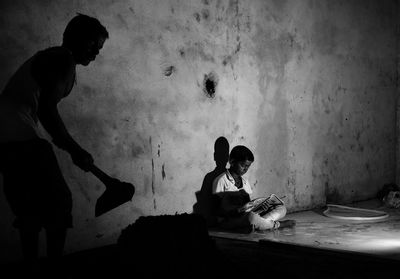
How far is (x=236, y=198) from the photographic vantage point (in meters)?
4.44

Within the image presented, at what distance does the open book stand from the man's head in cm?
225

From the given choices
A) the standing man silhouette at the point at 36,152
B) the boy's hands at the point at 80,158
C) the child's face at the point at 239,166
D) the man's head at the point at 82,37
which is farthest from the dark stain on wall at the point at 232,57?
the boy's hands at the point at 80,158

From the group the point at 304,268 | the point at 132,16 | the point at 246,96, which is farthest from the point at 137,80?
the point at 304,268

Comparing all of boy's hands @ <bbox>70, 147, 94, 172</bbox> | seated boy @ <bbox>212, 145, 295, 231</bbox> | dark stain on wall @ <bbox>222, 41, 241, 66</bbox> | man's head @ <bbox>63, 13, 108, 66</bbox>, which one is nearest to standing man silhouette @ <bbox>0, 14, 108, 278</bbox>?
boy's hands @ <bbox>70, 147, 94, 172</bbox>

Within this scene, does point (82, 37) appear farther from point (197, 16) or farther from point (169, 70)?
point (197, 16)

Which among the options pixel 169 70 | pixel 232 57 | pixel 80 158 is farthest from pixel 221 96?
pixel 80 158

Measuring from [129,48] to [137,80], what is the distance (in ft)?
0.95

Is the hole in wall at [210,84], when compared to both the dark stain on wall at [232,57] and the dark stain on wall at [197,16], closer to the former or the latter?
the dark stain on wall at [232,57]

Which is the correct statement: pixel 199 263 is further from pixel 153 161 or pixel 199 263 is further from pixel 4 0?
pixel 4 0

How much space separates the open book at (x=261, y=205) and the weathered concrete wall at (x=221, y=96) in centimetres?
53

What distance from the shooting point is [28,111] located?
2.43 meters

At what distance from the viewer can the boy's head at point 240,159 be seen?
14.4 ft

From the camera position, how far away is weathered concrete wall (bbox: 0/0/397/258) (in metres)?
3.69

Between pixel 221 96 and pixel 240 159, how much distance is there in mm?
746
